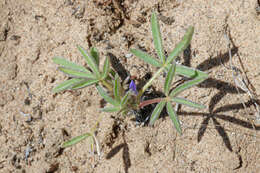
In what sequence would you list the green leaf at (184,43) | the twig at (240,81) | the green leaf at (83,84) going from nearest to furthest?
1. the green leaf at (184,43)
2. the green leaf at (83,84)
3. the twig at (240,81)

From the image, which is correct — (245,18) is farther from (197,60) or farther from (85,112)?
(85,112)

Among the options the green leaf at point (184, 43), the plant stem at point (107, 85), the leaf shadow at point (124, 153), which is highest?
the green leaf at point (184, 43)

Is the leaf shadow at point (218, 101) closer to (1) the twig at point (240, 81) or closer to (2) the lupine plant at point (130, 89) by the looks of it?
(1) the twig at point (240, 81)

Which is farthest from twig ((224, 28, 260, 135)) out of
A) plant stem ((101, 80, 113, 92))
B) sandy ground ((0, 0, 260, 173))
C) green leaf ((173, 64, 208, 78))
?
plant stem ((101, 80, 113, 92))

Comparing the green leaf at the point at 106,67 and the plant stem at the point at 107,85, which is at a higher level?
the green leaf at the point at 106,67

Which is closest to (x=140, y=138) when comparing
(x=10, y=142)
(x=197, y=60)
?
(x=197, y=60)

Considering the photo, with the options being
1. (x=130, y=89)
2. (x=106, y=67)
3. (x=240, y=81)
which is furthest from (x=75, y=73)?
(x=240, y=81)

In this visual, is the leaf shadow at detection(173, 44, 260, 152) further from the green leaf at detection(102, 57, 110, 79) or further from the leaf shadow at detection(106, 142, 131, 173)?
the green leaf at detection(102, 57, 110, 79)

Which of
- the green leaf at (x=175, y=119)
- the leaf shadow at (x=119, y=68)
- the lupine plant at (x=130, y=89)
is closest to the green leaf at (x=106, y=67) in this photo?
the lupine plant at (x=130, y=89)

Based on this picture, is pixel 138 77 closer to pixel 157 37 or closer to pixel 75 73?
pixel 157 37

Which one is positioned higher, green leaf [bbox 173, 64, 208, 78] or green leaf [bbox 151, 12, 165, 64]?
green leaf [bbox 151, 12, 165, 64]
